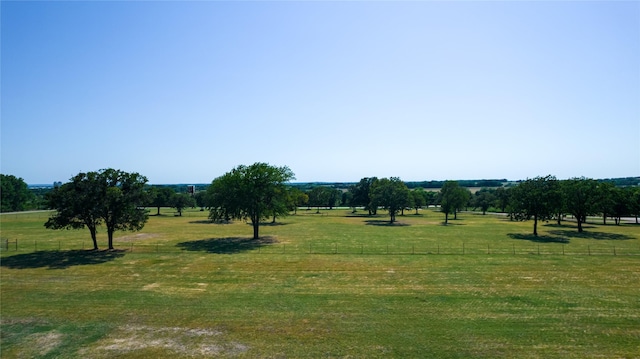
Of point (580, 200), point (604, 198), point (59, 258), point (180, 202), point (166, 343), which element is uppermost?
point (604, 198)

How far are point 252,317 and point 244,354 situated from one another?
4.93m

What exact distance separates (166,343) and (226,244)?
33411 millimetres

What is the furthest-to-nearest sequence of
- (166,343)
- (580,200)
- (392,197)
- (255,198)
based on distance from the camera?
(392,197) → (580,200) → (255,198) → (166,343)

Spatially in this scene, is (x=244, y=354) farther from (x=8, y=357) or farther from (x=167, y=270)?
(x=167, y=270)

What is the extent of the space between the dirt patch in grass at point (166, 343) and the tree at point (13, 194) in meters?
145

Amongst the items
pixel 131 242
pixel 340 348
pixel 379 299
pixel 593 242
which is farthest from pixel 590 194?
pixel 131 242

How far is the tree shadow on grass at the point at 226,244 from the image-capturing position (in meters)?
47.6

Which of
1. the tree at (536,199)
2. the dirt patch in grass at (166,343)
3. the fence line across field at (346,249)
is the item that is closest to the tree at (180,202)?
the fence line across field at (346,249)

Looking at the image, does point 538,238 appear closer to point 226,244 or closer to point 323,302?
point 323,302

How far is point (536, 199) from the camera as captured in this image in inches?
2532

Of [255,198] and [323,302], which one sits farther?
[255,198]

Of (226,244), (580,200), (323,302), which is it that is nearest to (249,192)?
(226,244)

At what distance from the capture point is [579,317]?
22.8 m

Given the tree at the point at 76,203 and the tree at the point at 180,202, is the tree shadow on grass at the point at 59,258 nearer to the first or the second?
the tree at the point at 76,203
